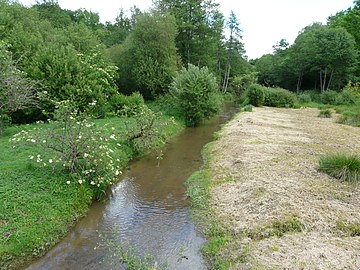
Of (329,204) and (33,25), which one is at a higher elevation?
(33,25)

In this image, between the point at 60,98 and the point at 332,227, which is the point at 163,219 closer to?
the point at 332,227

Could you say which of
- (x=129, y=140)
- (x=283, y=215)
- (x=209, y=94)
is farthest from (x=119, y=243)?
(x=209, y=94)

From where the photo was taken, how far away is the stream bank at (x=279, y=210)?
5.40m

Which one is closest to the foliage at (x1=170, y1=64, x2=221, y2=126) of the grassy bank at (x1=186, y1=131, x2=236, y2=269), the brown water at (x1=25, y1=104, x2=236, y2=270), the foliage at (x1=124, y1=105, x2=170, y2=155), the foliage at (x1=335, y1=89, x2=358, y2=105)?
the foliage at (x1=124, y1=105, x2=170, y2=155)

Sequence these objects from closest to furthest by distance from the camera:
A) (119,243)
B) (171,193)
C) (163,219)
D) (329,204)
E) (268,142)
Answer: (119,243)
(329,204)
(163,219)
(171,193)
(268,142)

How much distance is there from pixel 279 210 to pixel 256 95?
26.4 m

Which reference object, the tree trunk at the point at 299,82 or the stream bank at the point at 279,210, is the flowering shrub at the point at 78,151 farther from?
the tree trunk at the point at 299,82

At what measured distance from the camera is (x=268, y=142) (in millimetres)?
13508

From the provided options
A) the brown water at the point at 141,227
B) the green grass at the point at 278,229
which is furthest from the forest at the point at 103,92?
the green grass at the point at 278,229

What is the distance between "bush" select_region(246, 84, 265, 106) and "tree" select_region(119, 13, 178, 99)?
9.80 metres

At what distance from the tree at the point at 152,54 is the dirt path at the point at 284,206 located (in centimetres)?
1454

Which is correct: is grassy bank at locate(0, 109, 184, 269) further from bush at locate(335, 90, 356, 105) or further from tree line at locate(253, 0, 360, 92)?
tree line at locate(253, 0, 360, 92)

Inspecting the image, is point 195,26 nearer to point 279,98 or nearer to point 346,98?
point 279,98

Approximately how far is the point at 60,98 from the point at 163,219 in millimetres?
10710
